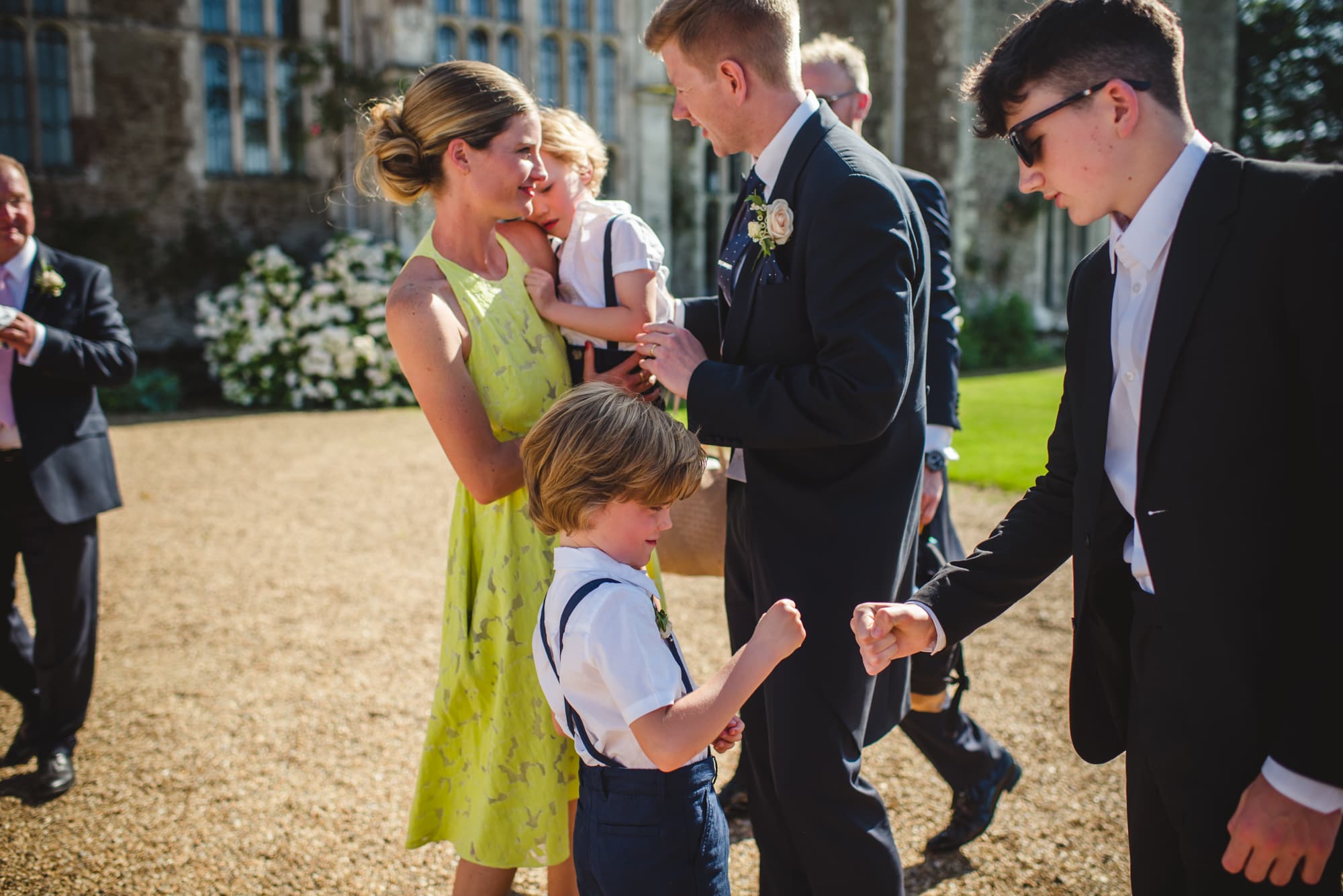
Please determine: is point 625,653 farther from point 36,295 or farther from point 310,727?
point 36,295

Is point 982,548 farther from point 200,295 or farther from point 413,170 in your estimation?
point 200,295

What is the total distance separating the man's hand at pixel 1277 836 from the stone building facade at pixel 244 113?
41.8ft

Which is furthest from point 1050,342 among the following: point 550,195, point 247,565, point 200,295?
point 550,195

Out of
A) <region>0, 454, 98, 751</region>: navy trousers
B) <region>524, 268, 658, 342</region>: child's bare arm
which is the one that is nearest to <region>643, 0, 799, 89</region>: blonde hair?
<region>524, 268, 658, 342</region>: child's bare arm

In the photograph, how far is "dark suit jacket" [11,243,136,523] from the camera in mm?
3668

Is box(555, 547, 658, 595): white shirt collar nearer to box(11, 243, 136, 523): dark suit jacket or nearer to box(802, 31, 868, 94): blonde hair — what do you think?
box(11, 243, 136, 523): dark suit jacket

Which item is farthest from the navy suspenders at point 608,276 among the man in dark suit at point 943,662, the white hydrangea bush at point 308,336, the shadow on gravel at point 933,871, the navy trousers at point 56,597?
the white hydrangea bush at point 308,336

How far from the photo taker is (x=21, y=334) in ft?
11.6

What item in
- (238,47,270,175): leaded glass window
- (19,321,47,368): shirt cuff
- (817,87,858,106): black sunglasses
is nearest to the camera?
(19,321,47,368): shirt cuff

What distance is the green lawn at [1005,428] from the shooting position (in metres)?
8.12

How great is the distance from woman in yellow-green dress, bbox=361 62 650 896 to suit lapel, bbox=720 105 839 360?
53cm

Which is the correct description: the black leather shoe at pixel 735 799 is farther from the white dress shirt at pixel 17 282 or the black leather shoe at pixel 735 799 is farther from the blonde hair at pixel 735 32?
the white dress shirt at pixel 17 282

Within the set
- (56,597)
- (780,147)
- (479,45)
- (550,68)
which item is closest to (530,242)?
A: (780,147)

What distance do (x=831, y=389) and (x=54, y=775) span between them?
10.6 feet
